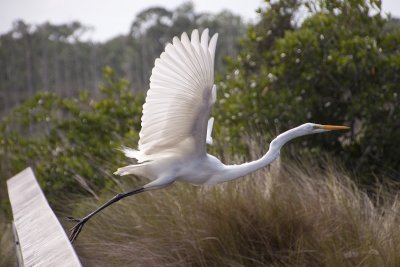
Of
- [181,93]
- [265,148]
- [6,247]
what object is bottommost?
[6,247]

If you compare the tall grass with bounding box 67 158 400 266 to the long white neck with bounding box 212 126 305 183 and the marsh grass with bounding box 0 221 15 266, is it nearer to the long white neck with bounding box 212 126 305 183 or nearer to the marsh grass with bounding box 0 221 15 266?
the long white neck with bounding box 212 126 305 183

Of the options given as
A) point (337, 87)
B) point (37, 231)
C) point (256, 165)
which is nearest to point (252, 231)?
point (256, 165)

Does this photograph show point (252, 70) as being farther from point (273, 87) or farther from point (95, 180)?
point (95, 180)

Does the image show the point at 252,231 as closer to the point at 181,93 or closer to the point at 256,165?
the point at 256,165

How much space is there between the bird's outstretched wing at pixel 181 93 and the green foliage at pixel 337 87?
2.09 meters

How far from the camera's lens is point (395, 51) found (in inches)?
241

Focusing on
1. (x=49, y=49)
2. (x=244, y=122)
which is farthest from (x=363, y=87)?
(x=49, y=49)

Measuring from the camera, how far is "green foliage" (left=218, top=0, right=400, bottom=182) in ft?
→ 18.9

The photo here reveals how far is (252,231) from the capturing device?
154 inches

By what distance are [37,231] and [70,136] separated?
4509 mm

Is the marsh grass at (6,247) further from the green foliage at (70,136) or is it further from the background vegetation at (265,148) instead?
the green foliage at (70,136)

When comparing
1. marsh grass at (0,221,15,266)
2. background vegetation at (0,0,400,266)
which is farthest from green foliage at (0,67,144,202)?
marsh grass at (0,221,15,266)

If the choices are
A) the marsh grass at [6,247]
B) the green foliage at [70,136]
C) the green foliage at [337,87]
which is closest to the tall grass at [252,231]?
the marsh grass at [6,247]

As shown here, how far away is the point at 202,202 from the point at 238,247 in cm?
43
